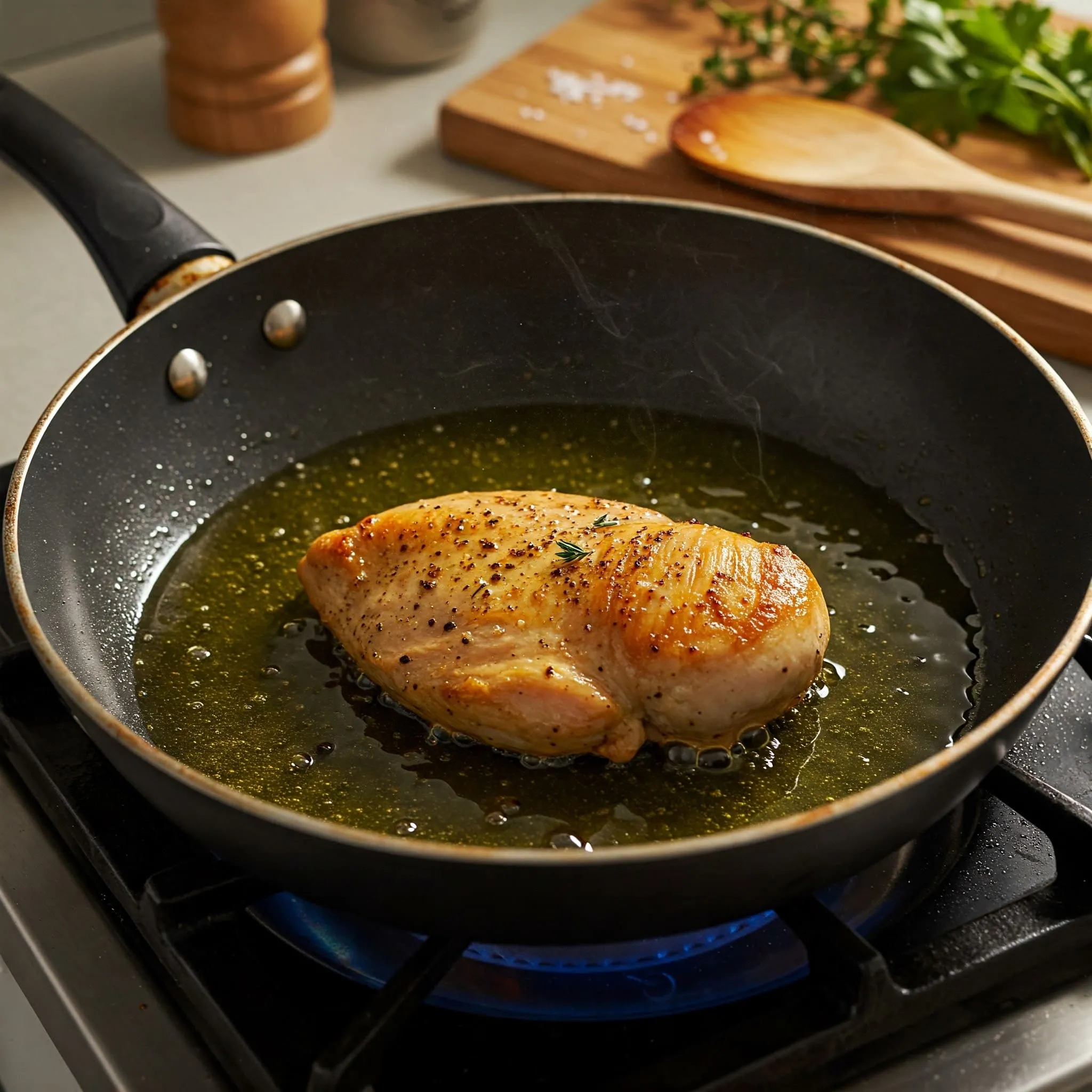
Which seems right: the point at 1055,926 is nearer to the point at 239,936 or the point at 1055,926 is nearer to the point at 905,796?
the point at 905,796

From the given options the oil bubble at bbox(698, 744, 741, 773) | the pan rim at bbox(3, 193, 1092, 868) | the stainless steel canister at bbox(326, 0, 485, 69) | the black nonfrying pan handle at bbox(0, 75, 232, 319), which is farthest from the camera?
the stainless steel canister at bbox(326, 0, 485, 69)

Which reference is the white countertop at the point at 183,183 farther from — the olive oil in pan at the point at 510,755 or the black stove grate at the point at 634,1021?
the black stove grate at the point at 634,1021

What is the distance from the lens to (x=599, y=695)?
2.91 feet

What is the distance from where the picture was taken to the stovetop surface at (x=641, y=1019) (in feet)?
2.41

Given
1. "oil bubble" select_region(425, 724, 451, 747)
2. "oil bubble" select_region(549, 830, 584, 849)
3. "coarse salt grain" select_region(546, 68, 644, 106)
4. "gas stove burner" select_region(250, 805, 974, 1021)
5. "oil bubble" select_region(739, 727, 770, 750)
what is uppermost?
"coarse salt grain" select_region(546, 68, 644, 106)

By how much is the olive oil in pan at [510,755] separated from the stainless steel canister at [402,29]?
2.58 ft

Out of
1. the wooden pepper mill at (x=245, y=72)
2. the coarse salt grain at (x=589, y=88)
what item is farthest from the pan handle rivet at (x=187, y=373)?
the coarse salt grain at (x=589, y=88)

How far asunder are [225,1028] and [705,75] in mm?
1350

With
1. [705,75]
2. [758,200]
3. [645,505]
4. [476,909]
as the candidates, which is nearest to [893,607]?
[645,505]

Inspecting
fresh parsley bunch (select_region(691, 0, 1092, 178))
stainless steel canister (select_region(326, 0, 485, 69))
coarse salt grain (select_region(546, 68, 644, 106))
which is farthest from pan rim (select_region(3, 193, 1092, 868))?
stainless steel canister (select_region(326, 0, 485, 69))

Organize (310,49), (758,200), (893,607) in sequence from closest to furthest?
(893,607), (758,200), (310,49)

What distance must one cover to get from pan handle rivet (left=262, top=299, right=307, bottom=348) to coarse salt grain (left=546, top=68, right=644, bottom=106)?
1.86 feet

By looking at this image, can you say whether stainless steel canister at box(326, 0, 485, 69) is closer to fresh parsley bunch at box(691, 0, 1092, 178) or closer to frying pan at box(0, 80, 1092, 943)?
fresh parsley bunch at box(691, 0, 1092, 178)

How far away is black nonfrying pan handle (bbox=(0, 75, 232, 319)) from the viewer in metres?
1.15
